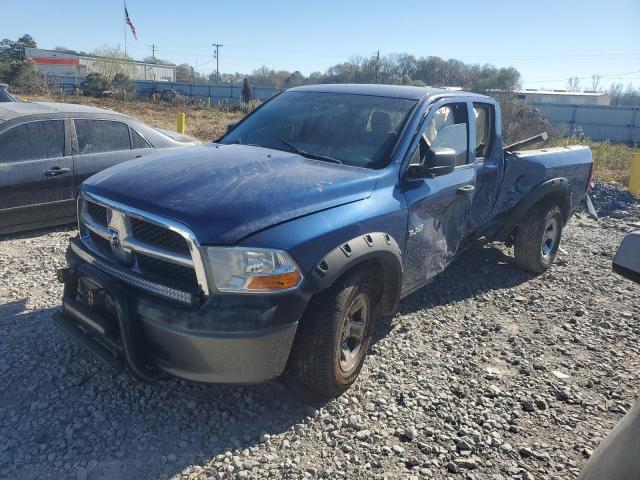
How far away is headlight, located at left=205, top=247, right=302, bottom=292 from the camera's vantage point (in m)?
2.65

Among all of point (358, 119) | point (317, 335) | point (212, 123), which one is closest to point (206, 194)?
A: point (317, 335)

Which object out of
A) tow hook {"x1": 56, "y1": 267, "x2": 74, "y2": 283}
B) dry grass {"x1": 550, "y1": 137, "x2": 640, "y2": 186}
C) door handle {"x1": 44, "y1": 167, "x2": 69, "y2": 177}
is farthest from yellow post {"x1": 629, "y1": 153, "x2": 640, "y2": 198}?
tow hook {"x1": 56, "y1": 267, "x2": 74, "y2": 283}

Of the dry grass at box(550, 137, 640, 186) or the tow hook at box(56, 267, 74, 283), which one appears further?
the dry grass at box(550, 137, 640, 186)

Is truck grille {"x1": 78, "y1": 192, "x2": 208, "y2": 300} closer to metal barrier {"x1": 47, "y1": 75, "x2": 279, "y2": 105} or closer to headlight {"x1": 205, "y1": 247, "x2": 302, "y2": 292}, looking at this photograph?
headlight {"x1": 205, "y1": 247, "x2": 302, "y2": 292}

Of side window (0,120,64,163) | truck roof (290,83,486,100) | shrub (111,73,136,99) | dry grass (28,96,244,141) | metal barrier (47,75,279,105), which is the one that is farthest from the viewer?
metal barrier (47,75,279,105)

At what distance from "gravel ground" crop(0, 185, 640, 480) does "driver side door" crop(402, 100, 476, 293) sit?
68 cm

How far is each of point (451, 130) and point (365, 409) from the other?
7.81 ft

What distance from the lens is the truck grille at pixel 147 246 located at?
271 cm

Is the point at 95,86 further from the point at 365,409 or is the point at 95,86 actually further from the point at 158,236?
the point at 365,409

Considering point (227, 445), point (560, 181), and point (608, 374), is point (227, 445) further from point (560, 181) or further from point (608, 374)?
point (560, 181)

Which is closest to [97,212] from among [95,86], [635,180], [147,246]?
[147,246]

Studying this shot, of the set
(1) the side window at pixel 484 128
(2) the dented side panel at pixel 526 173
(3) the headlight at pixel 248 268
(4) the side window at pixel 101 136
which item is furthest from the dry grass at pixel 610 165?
(3) the headlight at pixel 248 268

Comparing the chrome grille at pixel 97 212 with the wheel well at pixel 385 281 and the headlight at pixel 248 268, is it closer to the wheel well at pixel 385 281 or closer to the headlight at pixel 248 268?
the headlight at pixel 248 268

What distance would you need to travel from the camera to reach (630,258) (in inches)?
70.4
